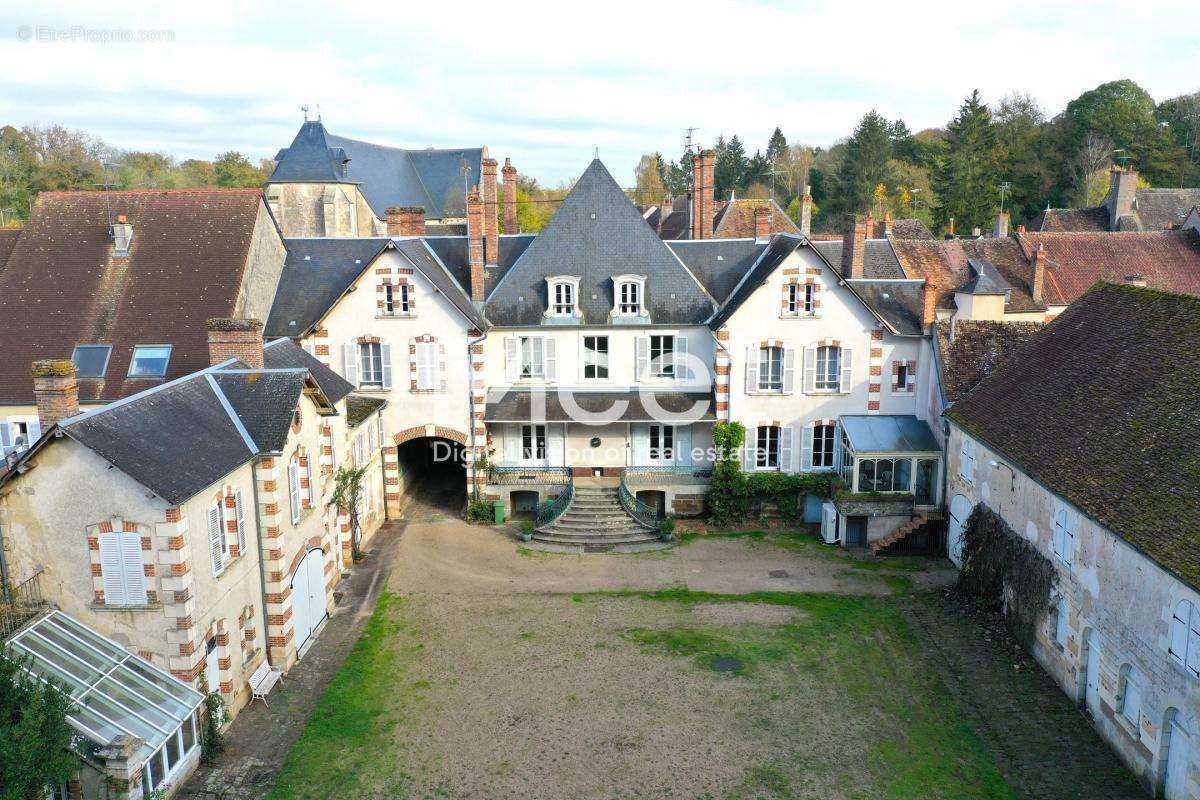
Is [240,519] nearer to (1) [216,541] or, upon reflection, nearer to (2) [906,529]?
(1) [216,541]

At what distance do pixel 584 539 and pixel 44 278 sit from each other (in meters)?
19.4

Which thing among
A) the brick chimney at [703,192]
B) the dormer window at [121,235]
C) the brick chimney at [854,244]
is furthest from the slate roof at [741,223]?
the dormer window at [121,235]

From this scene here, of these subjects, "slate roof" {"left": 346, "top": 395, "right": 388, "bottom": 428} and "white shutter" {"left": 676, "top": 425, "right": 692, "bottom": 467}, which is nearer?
"slate roof" {"left": 346, "top": 395, "right": 388, "bottom": 428}

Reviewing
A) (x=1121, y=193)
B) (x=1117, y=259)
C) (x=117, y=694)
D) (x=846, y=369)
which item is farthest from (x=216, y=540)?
(x=1121, y=193)

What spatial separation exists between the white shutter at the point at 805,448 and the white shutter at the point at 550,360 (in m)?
8.49

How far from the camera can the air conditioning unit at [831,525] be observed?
86.9 feet

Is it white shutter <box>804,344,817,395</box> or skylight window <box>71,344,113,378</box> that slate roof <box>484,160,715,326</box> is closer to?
white shutter <box>804,344,817,395</box>

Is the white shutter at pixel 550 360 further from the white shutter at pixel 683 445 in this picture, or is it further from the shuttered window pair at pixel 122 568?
the shuttered window pair at pixel 122 568

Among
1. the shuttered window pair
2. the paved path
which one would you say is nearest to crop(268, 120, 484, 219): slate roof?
the paved path

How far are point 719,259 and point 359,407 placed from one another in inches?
523

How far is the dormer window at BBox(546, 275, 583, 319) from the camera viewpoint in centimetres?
2842

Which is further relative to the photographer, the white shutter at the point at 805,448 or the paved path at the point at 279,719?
the white shutter at the point at 805,448

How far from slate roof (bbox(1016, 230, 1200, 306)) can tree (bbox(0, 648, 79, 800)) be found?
34.8 meters

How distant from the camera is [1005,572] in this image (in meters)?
20.4
